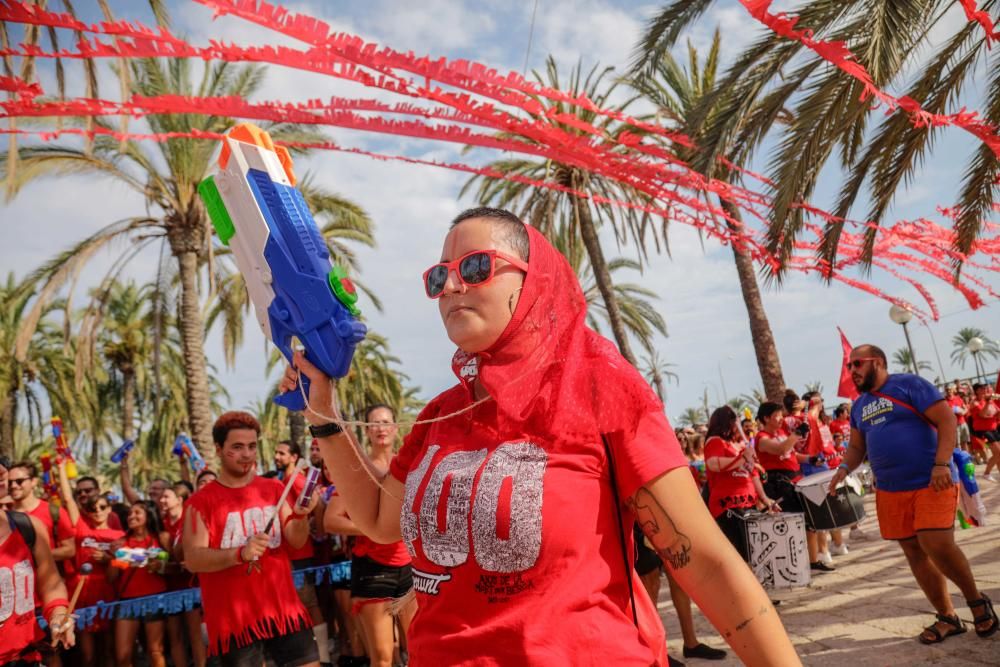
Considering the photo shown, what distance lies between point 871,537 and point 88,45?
1047cm

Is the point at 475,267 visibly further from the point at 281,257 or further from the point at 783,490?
the point at 783,490

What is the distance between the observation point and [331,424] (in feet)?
6.42

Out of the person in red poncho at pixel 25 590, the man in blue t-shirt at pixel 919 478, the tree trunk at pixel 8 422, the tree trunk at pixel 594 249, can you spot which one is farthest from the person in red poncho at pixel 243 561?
the tree trunk at pixel 8 422

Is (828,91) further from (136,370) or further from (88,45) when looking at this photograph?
(136,370)

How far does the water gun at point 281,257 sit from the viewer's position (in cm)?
190

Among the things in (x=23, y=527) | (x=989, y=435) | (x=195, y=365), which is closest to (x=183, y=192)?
(x=195, y=365)

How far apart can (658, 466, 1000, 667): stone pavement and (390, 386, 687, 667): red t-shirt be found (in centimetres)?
411

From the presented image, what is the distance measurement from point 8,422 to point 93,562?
15.9m

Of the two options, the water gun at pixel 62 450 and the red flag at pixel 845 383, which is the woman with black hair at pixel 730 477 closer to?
the red flag at pixel 845 383

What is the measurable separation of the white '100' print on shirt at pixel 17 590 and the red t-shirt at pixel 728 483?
539cm

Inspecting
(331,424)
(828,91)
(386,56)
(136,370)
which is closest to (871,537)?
(828,91)

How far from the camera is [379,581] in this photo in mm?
4910

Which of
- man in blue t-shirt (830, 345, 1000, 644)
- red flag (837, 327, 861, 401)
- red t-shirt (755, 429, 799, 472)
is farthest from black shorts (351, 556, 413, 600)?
red flag (837, 327, 861, 401)

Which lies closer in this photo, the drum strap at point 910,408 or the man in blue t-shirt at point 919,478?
the man in blue t-shirt at point 919,478
